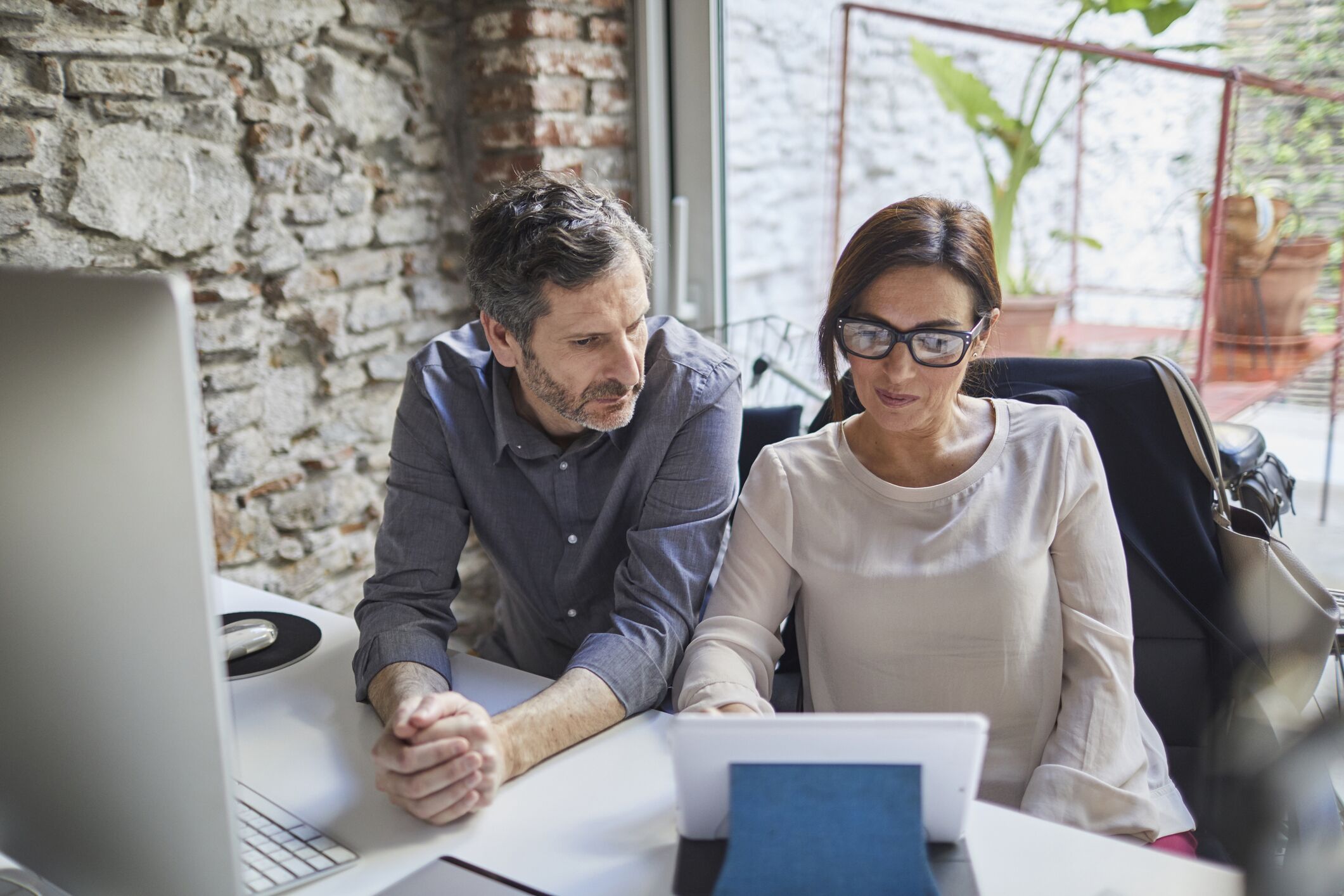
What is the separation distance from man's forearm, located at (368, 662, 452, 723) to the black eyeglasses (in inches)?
27.9

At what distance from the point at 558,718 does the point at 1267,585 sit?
3.15 feet

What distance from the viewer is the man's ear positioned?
1.61 m

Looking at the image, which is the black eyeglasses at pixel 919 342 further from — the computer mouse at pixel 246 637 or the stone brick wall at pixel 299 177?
the stone brick wall at pixel 299 177

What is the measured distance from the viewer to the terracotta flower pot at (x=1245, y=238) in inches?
86.0

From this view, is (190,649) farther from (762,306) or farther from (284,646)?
(762,306)

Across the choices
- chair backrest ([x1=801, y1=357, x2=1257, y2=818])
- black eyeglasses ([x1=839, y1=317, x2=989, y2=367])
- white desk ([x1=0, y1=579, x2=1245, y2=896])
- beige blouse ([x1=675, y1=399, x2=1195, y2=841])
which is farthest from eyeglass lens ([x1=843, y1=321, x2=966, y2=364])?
white desk ([x1=0, y1=579, x2=1245, y2=896])

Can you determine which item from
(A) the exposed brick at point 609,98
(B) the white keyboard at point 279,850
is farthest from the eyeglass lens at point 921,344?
(A) the exposed brick at point 609,98

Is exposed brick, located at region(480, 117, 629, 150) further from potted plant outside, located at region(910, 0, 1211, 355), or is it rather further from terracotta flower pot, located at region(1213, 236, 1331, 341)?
terracotta flower pot, located at region(1213, 236, 1331, 341)

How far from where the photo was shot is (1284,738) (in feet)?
1.63

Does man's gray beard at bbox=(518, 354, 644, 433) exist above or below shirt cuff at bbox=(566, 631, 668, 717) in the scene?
above

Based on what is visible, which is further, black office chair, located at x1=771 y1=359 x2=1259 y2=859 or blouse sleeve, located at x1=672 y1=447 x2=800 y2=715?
black office chair, located at x1=771 y1=359 x2=1259 y2=859

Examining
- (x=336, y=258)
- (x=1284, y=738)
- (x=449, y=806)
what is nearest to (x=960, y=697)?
(x=449, y=806)

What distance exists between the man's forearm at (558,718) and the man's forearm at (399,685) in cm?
14

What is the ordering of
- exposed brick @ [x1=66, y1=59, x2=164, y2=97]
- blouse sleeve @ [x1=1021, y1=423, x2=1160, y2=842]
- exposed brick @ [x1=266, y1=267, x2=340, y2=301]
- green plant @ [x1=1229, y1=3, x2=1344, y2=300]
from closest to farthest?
blouse sleeve @ [x1=1021, y1=423, x2=1160, y2=842] < exposed brick @ [x1=66, y1=59, x2=164, y2=97] < green plant @ [x1=1229, y1=3, x2=1344, y2=300] < exposed brick @ [x1=266, y1=267, x2=340, y2=301]
